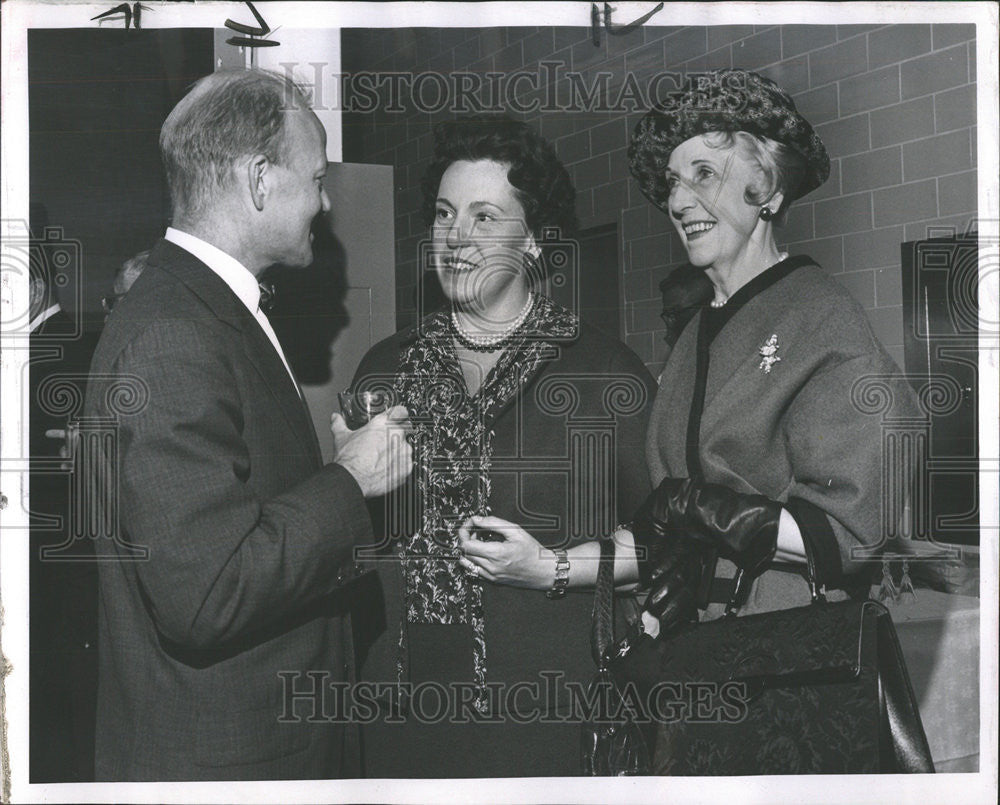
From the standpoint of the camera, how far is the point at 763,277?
8.73 ft

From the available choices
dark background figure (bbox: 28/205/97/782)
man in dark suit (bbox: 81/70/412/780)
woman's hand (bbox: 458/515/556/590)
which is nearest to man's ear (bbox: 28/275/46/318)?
dark background figure (bbox: 28/205/97/782)

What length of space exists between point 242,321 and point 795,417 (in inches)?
54.6

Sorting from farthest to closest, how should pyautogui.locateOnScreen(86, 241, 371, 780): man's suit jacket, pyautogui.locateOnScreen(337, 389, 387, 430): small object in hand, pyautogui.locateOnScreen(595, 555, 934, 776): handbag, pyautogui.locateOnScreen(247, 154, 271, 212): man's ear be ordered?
pyautogui.locateOnScreen(337, 389, 387, 430): small object in hand
pyautogui.locateOnScreen(247, 154, 271, 212): man's ear
pyautogui.locateOnScreen(595, 555, 934, 776): handbag
pyautogui.locateOnScreen(86, 241, 371, 780): man's suit jacket

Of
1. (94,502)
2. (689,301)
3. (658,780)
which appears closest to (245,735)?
(94,502)

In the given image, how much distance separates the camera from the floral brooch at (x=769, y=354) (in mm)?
2590

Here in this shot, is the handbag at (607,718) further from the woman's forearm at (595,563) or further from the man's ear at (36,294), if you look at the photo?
the man's ear at (36,294)

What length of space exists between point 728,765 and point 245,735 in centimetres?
125

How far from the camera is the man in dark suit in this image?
7.76 ft

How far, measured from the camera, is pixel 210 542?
2.35 m

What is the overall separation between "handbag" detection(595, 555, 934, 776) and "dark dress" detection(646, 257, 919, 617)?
0.12 meters

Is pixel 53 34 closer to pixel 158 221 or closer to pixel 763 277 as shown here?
pixel 158 221

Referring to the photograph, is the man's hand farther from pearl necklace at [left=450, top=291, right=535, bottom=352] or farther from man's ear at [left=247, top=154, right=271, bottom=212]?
man's ear at [left=247, top=154, right=271, bottom=212]

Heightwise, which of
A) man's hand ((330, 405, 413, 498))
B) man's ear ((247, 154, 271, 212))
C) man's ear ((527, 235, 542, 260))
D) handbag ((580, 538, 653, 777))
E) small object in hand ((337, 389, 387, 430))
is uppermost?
Answer: man's ear ((247, 154, 271, 212))

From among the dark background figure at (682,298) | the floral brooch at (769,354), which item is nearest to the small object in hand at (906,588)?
the floral brooch at (769,354)
